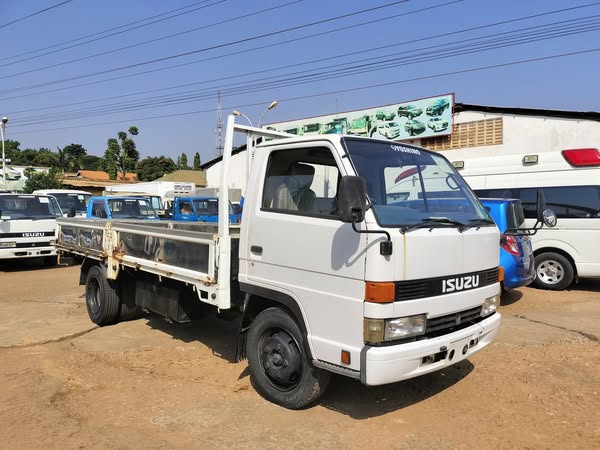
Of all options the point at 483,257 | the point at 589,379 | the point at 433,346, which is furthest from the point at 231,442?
the point at 589,379

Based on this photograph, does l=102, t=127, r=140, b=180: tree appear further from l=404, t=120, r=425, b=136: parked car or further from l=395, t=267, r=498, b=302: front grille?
l=395, t=267, r=498, b=302: front grille

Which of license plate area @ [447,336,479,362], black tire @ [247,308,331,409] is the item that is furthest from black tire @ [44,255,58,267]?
license plate area @ [447,336,479,362]

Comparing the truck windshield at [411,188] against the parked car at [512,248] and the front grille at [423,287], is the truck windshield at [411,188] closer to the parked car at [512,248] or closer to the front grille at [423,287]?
the front grille at [423,287]

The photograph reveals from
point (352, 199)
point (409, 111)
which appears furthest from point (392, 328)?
point (409, 111)

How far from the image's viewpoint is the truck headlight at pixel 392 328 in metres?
3.08

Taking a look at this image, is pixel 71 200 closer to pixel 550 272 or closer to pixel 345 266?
pixel 550 272

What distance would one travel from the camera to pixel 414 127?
19375mm

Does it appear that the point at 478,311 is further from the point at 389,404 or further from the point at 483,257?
the point at 389,404

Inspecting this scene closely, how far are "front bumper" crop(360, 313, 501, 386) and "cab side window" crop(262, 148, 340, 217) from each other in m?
1.10

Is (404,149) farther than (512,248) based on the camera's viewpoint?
No

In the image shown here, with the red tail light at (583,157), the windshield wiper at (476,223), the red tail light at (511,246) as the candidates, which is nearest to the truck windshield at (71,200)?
the red tail light at (511,246)

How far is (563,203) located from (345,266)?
7696 mm

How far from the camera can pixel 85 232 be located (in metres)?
6.79

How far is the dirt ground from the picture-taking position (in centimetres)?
340
